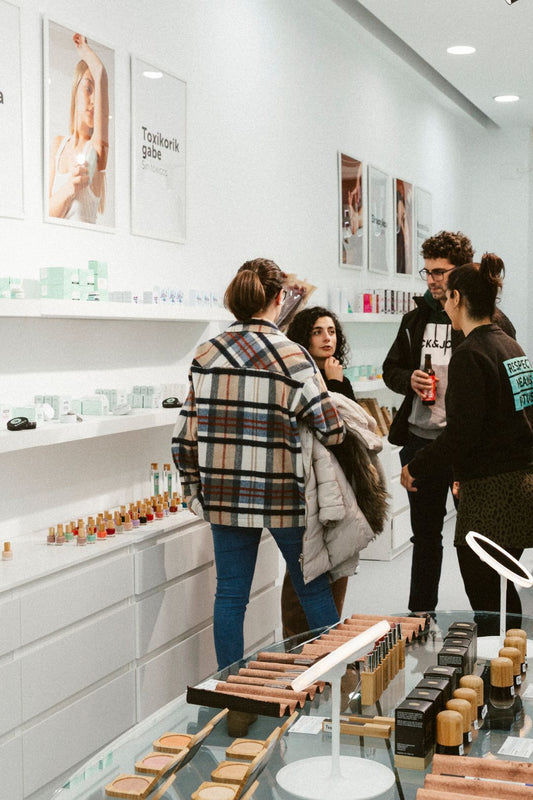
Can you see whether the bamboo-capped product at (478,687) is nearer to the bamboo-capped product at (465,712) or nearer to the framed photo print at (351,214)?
the bamboo-capped product at (465,712)

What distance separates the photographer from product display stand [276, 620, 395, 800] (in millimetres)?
1494

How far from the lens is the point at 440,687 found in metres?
1.79

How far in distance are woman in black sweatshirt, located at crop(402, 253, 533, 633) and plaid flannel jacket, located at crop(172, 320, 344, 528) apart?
438 millimetres

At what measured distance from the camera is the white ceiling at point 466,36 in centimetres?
575

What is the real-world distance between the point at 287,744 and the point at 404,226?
253 inches

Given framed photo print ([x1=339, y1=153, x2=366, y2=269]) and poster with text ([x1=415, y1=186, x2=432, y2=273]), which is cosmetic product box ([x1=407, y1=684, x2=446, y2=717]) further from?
poster with text ([x1=415, y1=186, x2=432, y2=273])

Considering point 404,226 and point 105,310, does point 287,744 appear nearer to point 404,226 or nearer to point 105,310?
point 105,310

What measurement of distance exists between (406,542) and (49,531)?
12.6ft

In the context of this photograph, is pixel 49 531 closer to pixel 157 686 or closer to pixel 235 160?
pixel 157 686

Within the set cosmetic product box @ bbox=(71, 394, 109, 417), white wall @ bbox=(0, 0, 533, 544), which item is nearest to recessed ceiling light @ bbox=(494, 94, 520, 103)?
white wall @ bbox=(0, 0, 533, 544)

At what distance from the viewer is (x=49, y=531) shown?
333 centimetres

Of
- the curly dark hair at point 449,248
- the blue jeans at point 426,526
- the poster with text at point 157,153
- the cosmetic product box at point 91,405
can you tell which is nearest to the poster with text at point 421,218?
the poster with text at point 157,153

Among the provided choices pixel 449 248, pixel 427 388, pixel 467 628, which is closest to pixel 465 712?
pixel 467 628

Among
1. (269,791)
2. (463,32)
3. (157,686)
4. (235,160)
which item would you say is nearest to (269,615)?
(157,686)
